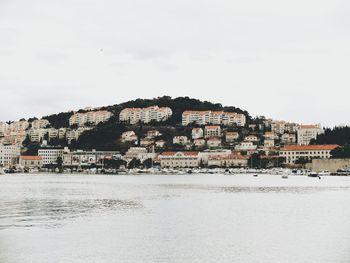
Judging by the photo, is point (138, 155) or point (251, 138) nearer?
point (138, 155)

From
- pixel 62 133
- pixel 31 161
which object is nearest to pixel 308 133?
pixel 31 161

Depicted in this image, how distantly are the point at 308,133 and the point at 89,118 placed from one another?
65937mm

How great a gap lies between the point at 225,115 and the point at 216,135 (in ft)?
33.6

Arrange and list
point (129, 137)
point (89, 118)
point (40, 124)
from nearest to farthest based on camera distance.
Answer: point (129, 137)
point (89, 118)
point (40, 124)

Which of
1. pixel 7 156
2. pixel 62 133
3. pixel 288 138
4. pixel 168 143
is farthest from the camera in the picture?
pixel 62 133

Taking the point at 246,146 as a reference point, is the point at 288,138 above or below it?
above

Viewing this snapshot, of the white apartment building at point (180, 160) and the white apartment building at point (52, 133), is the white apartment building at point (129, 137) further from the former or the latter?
the white apartment building at point (52, 133)

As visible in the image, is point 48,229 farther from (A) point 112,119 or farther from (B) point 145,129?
(A) point 112,119

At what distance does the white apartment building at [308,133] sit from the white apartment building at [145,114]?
1496 inches

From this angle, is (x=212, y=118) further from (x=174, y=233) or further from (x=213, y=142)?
(x=174, y=233)

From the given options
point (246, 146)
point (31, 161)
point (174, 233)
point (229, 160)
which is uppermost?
point (246, 146)

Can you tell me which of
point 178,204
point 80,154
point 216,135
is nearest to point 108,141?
point 80,154

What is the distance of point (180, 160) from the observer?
388 feet

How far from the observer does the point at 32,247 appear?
1520 cm
